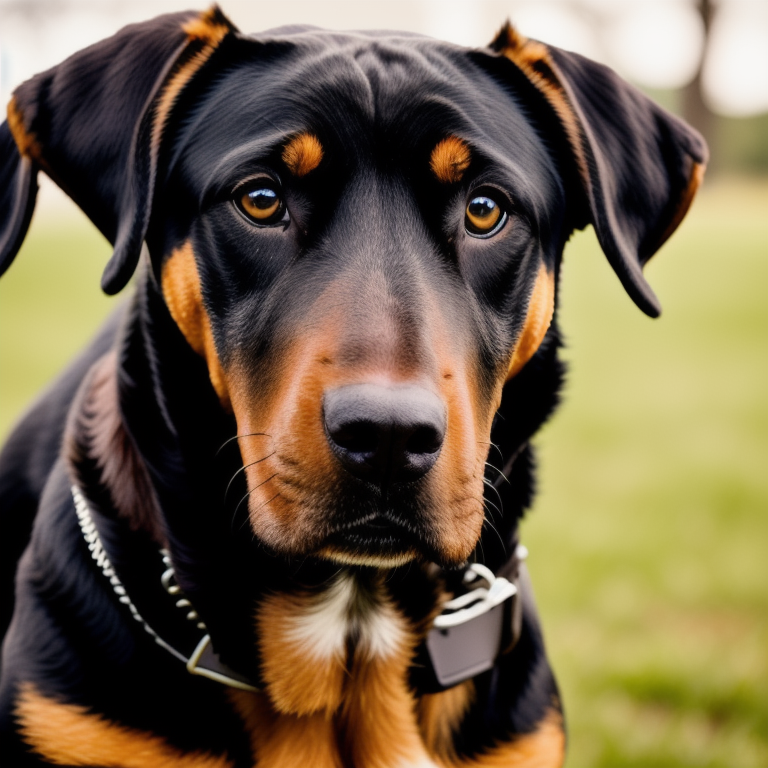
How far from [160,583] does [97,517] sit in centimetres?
27

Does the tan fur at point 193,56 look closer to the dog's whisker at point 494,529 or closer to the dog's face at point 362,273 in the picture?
the dog's face at point 362,273

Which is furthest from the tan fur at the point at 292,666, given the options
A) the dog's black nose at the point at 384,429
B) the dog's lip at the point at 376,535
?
the dog's black nose at the point at 384,429

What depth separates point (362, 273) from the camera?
2539mm

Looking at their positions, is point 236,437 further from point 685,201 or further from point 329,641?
point 685,201

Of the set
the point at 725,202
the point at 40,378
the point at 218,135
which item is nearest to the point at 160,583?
the point at 218,135

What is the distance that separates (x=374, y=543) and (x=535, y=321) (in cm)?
88

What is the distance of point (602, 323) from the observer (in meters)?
15.9

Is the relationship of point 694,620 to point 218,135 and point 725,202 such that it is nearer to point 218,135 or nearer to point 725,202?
point 218,135

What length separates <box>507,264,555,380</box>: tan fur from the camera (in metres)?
2.91

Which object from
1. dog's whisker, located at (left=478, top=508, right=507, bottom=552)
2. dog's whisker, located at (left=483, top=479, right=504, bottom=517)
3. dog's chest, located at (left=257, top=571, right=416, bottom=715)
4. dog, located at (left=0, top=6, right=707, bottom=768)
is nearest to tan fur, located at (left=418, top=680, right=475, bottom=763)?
dog, located at (left=0, top=6, right=707, bottom=768)

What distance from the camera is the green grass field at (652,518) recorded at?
14.3 ft

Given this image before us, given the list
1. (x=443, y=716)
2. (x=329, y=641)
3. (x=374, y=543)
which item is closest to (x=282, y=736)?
(x=329, y=641)

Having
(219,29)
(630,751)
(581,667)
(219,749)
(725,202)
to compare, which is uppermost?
(219,29)

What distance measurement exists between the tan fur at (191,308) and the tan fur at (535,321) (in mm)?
799
